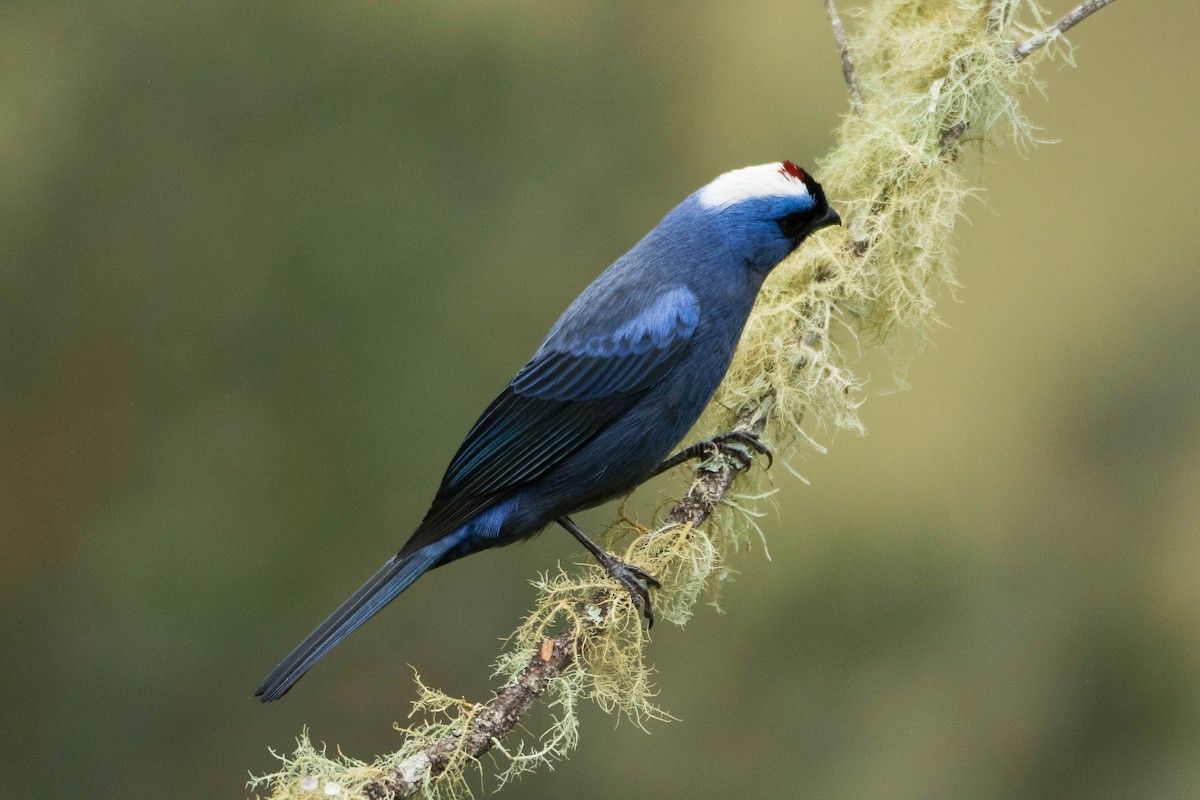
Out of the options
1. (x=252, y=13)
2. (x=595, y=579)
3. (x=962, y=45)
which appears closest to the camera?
(x=595, y=579)

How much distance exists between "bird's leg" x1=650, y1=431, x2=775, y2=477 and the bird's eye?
0.45 meters

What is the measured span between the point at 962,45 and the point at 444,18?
5.67ft

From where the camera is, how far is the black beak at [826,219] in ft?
8.09

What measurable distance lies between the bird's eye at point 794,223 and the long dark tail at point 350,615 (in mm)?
1018

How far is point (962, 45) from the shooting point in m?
2.42

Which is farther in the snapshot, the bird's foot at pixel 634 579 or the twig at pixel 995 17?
the twig at pixel 995 17

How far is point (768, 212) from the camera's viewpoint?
98.1 inches

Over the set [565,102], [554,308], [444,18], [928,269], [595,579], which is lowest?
[595,579]

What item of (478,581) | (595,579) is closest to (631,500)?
(478,581)

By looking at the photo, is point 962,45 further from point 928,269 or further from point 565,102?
point 565,102

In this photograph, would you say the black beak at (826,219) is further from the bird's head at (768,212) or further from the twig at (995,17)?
the twig at (995,17)

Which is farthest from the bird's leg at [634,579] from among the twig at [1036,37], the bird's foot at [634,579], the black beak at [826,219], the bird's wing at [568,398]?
the twig at [1036,37]

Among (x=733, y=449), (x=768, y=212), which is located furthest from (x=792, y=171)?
(x=733, y=449)

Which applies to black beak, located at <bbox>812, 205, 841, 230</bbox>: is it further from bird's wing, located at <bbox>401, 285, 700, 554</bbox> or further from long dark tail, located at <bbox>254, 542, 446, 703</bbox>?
long dark tail, located at <bbox>254, 542, 446, 703</bbox>
